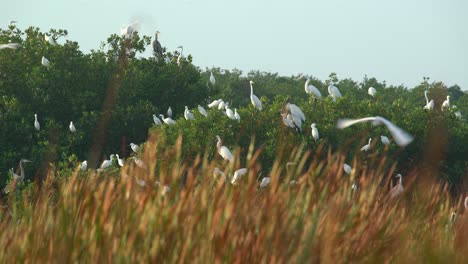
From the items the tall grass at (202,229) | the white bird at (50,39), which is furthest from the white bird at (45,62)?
the tall grass at (202,229)

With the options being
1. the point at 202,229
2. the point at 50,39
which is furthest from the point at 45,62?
the point at 202,229

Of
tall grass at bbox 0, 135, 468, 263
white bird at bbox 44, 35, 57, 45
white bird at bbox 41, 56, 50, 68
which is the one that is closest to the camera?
tall grass at bbox 0, 135, 468, 263

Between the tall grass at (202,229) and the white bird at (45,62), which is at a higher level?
the white bird at (45,62)

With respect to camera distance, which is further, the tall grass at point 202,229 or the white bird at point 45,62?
the white bird at point 45,62

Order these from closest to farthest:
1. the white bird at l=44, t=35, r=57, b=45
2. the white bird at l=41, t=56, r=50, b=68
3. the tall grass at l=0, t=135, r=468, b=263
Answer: the tall grass at l=0, t=135, r=468, b=263 → the white bird at l=41, t=56, r=50, b=68 → the white bird at l=44, t=35, r=57, b=45

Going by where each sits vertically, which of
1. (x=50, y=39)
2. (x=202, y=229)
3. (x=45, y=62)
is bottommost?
(x=202, y=229)

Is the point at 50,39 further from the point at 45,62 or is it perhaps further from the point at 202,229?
the point at 202,229

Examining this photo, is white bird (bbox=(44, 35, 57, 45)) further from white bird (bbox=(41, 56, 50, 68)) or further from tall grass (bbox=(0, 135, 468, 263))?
tall grass (bbox=(0, 135, 468, 263))

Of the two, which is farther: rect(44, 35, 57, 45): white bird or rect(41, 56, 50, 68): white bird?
rect(44, 35, 57, 45): white bird

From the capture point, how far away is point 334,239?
17.4ft

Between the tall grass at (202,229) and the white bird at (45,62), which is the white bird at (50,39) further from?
the tall grass at (202,229)

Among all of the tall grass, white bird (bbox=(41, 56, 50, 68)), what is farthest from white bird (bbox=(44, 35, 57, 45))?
the tall grass

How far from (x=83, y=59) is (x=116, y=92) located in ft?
5.46

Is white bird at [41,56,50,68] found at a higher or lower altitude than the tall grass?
higher
